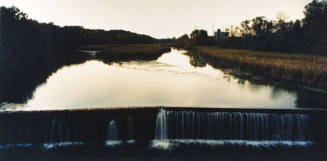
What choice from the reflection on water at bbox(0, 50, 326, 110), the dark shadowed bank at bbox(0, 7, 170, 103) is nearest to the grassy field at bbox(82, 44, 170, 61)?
the dark shadowed bank at bbox(0, 7, 170, 103)

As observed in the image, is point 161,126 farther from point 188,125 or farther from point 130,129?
point 130,129

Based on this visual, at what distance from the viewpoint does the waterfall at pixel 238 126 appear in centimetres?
1000

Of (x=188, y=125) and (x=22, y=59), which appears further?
(x=22, y=59)

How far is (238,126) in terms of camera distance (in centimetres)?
1003

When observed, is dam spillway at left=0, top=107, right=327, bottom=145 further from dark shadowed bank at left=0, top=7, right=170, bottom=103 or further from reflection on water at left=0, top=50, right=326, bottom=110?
dark shadowed bank at left=0, top=7, right=170, bottom=103

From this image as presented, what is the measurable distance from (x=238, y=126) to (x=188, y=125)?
2.05 m

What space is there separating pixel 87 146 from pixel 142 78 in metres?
11.5

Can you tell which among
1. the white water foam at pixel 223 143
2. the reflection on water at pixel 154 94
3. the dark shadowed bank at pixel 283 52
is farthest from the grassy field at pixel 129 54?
the white water foam at pixel 223 143

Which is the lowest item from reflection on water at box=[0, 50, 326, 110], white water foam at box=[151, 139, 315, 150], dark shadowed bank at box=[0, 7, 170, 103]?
white water foam at box=[151, 139, 315, 150]

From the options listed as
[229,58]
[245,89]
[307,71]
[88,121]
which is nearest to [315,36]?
[229,58]

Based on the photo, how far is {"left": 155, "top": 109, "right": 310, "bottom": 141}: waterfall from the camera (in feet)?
32.8

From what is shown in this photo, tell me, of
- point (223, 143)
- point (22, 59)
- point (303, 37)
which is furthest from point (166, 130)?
point (303, 37)

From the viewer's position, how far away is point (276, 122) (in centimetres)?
1001

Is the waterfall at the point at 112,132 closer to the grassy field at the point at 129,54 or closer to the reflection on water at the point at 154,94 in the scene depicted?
the reflection on water at the point at 154,94
